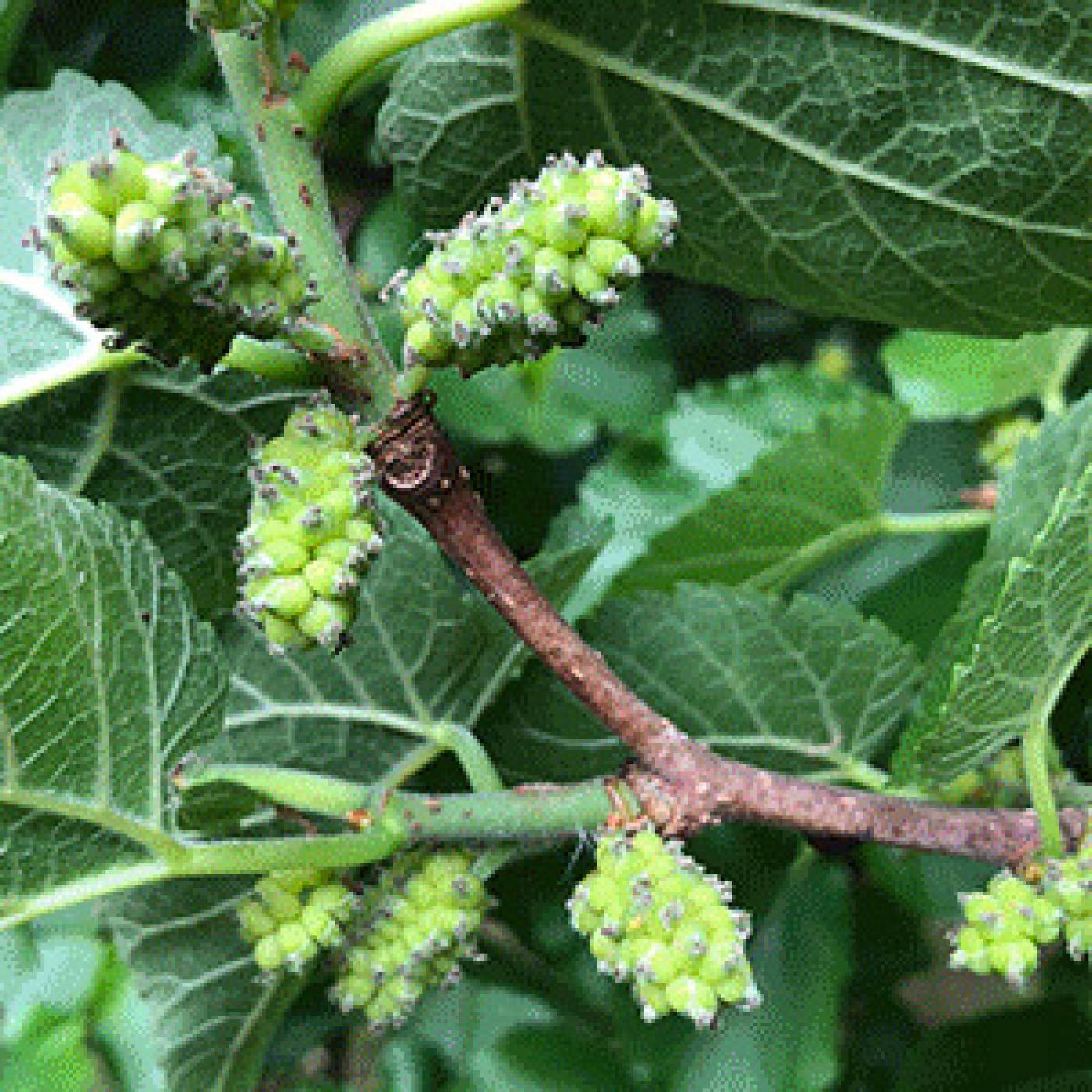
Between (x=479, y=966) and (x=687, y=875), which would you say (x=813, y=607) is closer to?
(x=687, y=875)

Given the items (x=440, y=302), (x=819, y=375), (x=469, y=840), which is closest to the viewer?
Result: (x=440, y=302)

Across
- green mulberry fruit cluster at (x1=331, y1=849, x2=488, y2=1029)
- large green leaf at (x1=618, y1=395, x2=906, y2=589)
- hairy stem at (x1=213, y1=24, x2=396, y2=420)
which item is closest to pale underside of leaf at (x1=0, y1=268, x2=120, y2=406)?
hairy stem at (x1=213, y1=24, x2=396, y2=420)

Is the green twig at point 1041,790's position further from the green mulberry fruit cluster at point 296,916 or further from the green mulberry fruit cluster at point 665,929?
the green mulberry fruit cluster at point 296,916

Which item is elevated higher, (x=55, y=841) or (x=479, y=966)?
(x=55, y=841)

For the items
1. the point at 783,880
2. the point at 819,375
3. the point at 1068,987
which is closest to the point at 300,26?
the point at 819,375

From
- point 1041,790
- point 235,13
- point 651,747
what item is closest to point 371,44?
point 235,13

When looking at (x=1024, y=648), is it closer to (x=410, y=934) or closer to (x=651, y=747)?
(x=651, y=747)

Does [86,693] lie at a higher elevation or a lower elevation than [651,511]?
higher

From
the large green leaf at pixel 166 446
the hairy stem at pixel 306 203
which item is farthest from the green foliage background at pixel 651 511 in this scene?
the hairy stem at pixel 306 203
